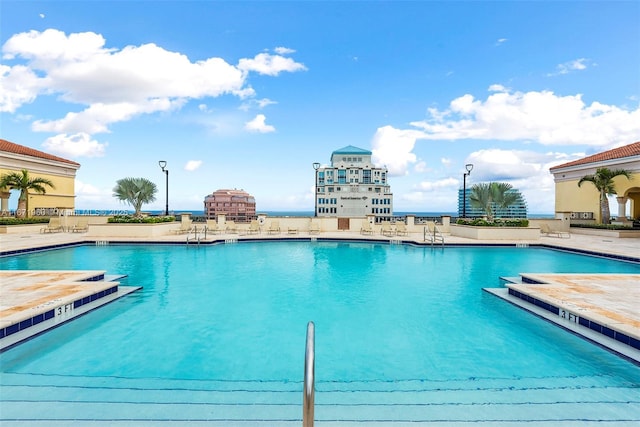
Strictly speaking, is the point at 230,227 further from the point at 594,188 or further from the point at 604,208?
the point at 594,188

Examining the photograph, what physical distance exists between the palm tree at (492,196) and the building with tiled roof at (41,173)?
3407 centimetres

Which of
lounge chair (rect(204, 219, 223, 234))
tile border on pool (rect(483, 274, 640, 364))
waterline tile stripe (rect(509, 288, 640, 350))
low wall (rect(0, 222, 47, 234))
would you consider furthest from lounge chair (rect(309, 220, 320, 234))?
low wall (rect(0, 222, 47, 234))

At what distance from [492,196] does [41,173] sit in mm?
36033

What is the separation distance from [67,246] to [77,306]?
12588 mm

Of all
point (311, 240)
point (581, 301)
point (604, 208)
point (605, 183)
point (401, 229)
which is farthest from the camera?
point (604, 208)

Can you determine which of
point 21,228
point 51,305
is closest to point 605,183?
point 51,305

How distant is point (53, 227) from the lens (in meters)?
22.1

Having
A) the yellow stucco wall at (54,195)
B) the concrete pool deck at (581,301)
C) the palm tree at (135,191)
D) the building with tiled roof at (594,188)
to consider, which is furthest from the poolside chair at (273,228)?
the building with tiled roof at (594,188)

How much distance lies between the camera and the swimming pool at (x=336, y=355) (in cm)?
344

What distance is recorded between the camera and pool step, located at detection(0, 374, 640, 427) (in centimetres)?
303

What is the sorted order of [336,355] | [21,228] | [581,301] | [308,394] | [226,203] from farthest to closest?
[226,203] < [21,228] < [581,301] < [336,355] < [308,394]

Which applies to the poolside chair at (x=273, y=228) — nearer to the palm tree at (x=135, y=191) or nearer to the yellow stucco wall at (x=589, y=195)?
the palm tree at (x=135, y=191)

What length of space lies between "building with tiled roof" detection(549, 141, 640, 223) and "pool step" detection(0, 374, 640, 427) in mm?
27086

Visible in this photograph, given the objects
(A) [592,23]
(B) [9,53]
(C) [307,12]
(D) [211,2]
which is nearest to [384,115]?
(C) [307,12]
